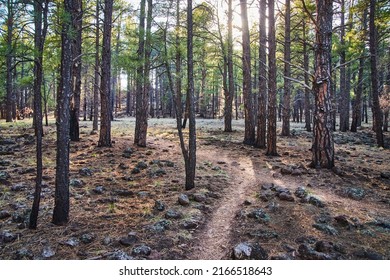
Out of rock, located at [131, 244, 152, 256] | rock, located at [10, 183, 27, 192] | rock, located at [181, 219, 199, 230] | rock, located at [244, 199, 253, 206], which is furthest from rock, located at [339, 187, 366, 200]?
rock, located at [10, 183, 27, 192]

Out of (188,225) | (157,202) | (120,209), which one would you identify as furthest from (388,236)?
(120,209)

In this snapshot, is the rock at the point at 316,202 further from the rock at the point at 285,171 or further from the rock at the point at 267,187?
the rock at the point at 285,171

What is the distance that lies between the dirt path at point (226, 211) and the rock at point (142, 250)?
0.70 m

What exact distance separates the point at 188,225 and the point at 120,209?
1.71 m

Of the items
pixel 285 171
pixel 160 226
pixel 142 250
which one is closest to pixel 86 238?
pixel 142 250

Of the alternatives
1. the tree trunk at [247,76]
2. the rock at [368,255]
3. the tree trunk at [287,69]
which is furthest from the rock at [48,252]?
the tree trunk at [287,69]

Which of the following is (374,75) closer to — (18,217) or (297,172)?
(297,172)

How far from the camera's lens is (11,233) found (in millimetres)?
5012

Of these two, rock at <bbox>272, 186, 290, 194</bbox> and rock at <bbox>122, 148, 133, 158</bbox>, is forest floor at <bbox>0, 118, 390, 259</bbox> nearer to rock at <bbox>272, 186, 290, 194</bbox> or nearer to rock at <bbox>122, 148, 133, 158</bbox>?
rock at <bbox>272, 186, 290, 194</bbox>

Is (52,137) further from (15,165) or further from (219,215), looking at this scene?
(219,215)

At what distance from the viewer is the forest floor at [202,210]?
468 centimetres

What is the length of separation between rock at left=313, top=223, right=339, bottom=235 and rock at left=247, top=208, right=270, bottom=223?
0.91 metres

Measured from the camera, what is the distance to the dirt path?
4767 mm

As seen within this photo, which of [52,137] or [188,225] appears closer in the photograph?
[188,225]
